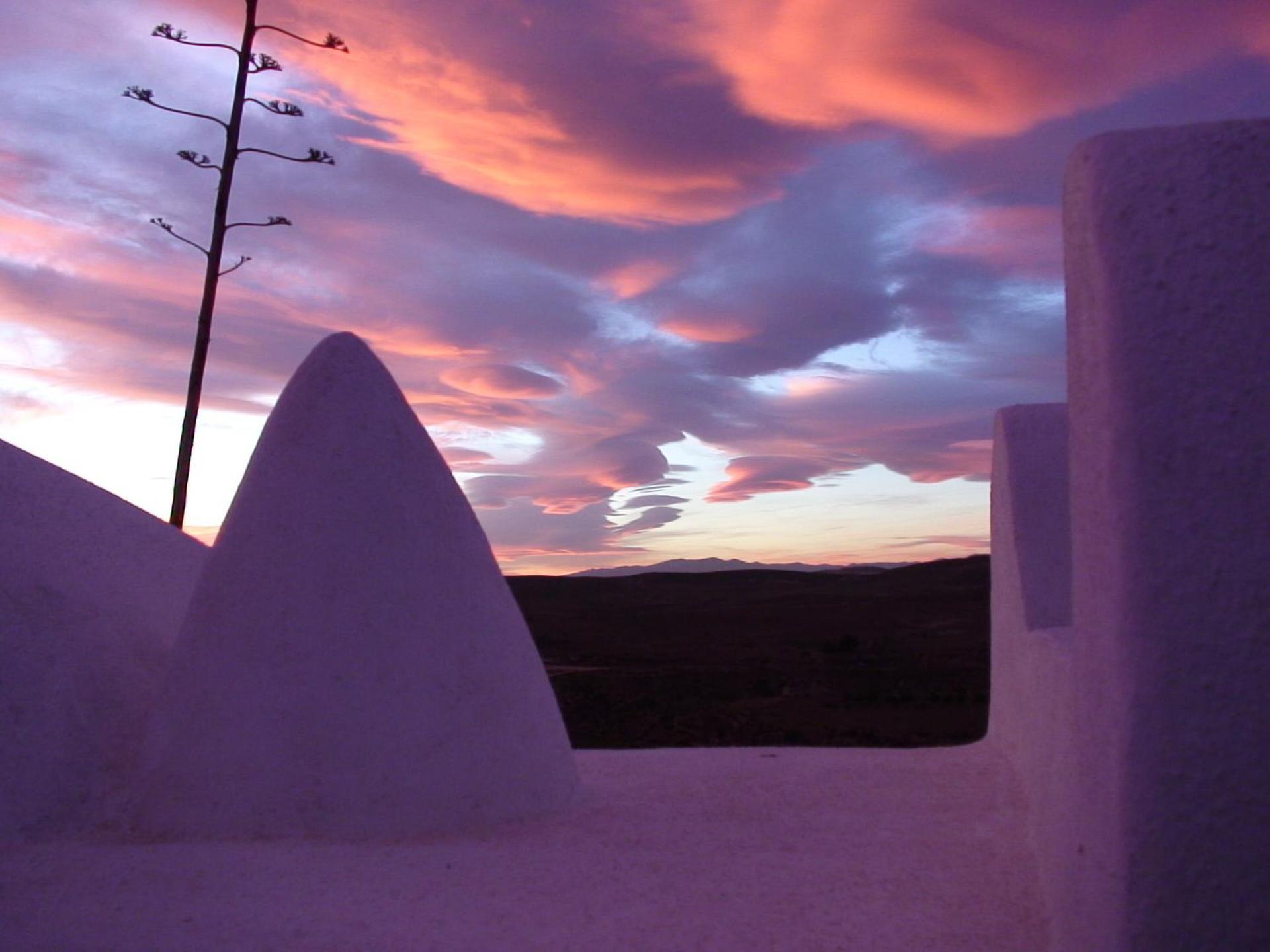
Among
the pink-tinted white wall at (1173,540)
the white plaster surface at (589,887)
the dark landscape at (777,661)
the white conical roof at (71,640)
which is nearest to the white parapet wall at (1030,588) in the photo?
the white plaster surface at (589,887)

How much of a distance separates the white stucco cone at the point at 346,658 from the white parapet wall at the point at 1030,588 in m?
3.47

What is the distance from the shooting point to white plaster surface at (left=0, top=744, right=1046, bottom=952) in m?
4.87

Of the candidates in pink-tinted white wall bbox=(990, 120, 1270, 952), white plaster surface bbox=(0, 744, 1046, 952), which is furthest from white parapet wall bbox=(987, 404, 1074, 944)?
pink-tinted white wall bbox=(990, 120, 1270, 952)

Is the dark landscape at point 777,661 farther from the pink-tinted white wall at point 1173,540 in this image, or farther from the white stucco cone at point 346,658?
the pink-tinted white wall at point 1173,540

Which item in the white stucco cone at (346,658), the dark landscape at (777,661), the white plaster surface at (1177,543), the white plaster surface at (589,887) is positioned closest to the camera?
the white plaster surface at (1177,543)

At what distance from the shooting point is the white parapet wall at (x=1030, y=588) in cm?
652

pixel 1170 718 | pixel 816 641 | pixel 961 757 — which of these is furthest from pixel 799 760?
pixel 816 641

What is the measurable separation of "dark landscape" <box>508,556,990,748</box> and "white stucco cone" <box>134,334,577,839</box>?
8.40m

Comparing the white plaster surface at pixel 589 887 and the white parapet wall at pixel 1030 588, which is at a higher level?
the white parapet wall at pixel 1030 588

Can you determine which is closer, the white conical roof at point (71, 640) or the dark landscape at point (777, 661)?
the white conical roof at point (71, 640)

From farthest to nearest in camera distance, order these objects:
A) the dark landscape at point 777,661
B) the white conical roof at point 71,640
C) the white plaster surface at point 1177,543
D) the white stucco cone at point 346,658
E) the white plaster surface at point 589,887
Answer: the dark landscape at point 777,661 → the white conical roof at point 71,640 → the white stucco cone at point 346,658 → the white plaster surface at point 589,887 → the white plaster surface at point 1177,543

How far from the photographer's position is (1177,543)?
365 cm

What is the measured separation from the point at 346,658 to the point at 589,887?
7.34 ft

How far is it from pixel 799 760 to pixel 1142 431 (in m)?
6.60
